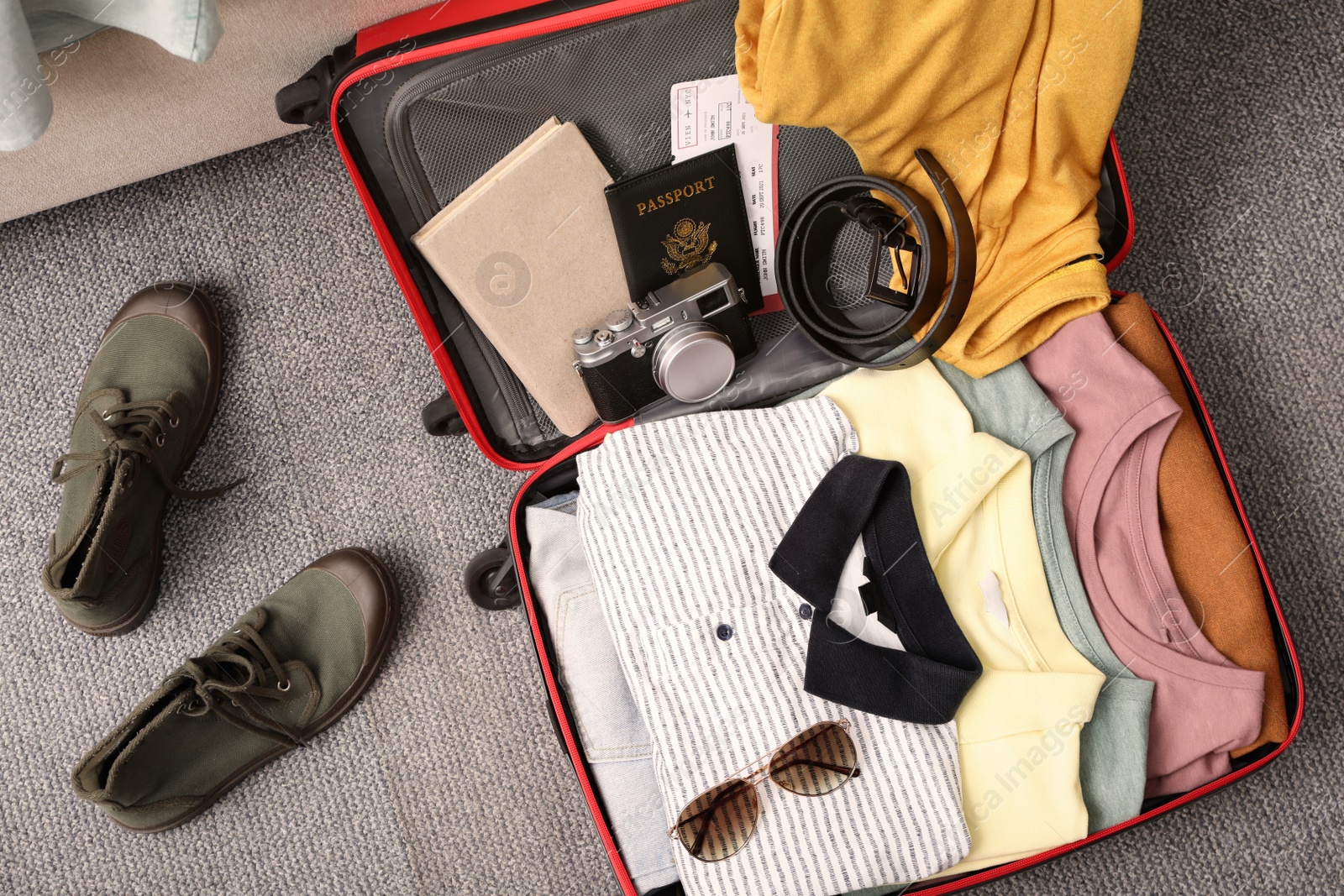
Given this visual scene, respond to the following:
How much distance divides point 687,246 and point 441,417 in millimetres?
301

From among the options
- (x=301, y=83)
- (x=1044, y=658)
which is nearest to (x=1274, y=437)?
(x=1044, y=658)

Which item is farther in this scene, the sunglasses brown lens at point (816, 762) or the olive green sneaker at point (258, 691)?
the olive green sneaker at point (258, 691)

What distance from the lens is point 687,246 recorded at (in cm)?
75

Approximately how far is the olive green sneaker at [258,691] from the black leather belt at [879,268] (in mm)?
557

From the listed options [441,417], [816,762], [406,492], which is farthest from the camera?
[406,492]

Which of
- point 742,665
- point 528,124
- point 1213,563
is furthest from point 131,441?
point 1213,563

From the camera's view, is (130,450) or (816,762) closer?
(816,762)

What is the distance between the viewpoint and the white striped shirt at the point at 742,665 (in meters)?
0.66

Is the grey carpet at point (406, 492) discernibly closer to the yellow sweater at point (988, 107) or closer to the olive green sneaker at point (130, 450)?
the olive green sneaker at point (130, 450)

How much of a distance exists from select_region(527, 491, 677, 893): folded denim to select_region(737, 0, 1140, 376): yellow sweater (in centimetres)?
41

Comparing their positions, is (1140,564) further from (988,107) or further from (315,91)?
(315,91)

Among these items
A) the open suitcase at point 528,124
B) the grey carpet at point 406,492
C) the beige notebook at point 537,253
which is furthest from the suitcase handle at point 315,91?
the grey carpet at point 406,492

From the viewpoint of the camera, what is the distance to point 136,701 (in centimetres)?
94

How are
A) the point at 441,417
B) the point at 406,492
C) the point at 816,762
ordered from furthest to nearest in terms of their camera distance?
the point at 406,492 < the point at 441,417 < the point at 816,762
